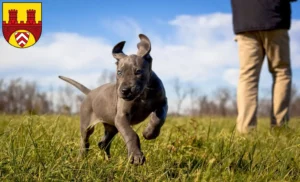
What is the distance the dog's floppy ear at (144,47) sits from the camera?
2.35 metres

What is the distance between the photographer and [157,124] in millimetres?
2471

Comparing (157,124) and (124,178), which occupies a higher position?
(157,124)

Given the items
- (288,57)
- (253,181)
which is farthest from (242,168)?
(288,57)

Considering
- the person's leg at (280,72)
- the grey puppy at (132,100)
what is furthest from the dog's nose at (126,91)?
the person's leg at (280,72)

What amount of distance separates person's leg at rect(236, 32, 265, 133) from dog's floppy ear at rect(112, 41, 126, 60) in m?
2.94

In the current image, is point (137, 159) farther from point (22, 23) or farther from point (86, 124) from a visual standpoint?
point (22, 23)

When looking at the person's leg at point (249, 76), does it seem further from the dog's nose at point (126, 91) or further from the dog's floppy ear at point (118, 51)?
the dog's nose at point (126, 91)

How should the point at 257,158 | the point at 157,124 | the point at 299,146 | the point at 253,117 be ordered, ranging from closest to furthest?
the point at 157,124 < the point at 257,158 < the point at 299,146 < the point at 253,117

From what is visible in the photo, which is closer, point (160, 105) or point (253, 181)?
point (253, 181)

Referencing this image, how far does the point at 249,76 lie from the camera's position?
16.9 feet

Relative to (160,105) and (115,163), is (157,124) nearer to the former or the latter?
(160,105)

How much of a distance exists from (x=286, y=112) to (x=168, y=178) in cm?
347

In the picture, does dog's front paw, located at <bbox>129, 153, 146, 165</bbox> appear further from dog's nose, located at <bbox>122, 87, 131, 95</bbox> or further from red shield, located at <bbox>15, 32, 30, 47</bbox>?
red shield, located at <bbox>15, 32, 30, 47</bbox>

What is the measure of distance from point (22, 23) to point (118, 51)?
5.88 ft
